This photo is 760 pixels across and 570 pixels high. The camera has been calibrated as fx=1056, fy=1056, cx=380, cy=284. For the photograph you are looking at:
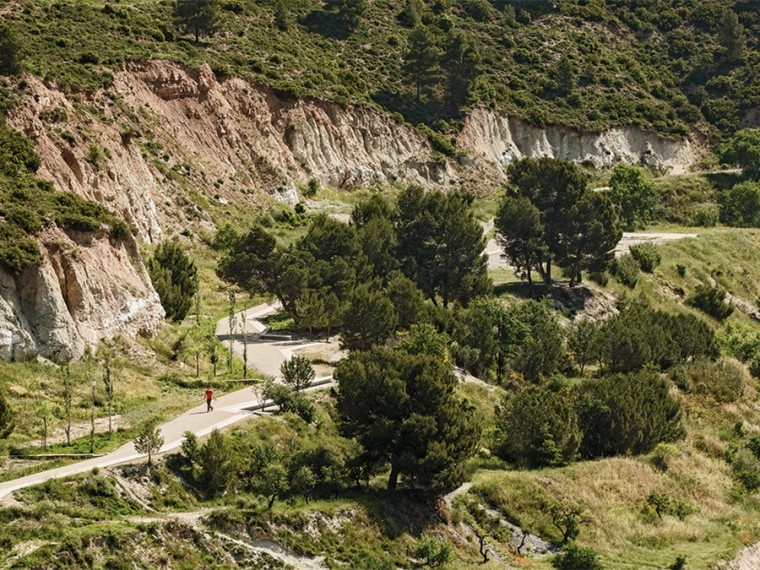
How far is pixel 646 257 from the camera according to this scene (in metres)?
83.2

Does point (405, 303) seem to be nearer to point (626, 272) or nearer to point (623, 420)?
point (623, 420)

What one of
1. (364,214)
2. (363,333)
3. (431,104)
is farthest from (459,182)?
(363,333)

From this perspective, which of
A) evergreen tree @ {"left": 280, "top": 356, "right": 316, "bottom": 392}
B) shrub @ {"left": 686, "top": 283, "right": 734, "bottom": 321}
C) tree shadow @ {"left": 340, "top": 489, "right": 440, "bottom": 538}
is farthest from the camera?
shrub @ {"left": 686, "top": 283, "right": 734, "bottom": 321}

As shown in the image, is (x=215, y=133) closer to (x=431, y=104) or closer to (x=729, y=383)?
(x=431, y=104)

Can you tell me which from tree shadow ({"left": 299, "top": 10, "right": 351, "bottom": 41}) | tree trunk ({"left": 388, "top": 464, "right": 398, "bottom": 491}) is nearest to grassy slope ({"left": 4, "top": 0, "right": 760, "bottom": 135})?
tree shadow ({"left": 299, "top": 10, "right": 351, "bottom": 41})

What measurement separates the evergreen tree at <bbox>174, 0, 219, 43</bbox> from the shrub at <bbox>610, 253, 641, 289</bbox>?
40.3 meters

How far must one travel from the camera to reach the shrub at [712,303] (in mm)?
79875

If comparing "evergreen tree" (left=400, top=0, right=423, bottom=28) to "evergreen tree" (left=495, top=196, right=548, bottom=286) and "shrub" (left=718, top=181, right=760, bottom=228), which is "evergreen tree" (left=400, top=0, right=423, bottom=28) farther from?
"evergreen tree" (left=495, top=196, right=548, bottom=286)

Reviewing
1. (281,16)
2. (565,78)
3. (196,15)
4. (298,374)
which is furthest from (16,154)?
(565,78)

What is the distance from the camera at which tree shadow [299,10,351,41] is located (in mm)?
110500

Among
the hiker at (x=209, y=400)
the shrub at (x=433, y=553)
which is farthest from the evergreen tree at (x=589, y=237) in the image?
the shrub at (x=433, y=553)

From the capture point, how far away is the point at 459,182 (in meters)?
99.8

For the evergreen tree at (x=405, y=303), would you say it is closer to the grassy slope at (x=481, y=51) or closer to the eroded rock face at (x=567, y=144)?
the grassy slope at (x=481, y=51)

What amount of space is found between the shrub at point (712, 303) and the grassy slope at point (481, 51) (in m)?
34.8
